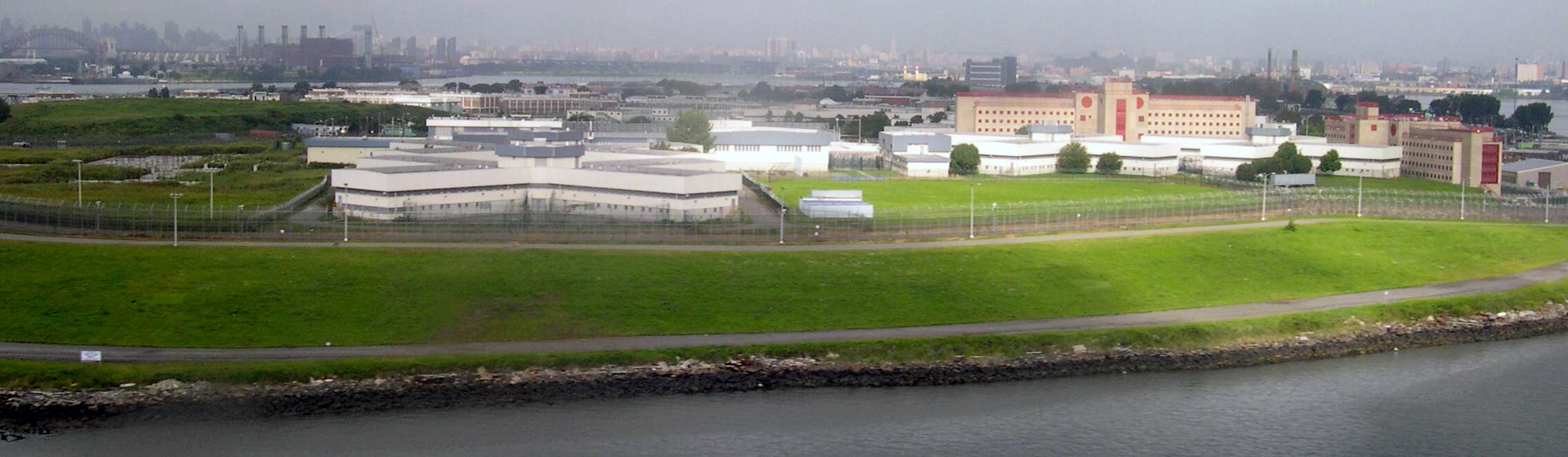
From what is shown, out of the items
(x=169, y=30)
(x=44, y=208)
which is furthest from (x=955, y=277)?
(x=169, y=30)

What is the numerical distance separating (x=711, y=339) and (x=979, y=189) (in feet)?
32.4

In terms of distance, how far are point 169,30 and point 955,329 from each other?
63714 millimetres

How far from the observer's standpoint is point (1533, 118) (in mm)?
36844

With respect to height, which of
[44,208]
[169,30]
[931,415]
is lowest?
[931,415]

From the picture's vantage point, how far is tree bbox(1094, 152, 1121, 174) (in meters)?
23.4

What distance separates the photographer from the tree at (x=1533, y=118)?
36875mm

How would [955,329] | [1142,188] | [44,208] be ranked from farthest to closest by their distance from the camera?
[1142,188]
[44,208]
[955,329]

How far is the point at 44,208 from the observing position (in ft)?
44.2

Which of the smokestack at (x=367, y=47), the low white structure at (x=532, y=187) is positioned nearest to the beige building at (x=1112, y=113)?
the low white structure at (x=532, y=187)

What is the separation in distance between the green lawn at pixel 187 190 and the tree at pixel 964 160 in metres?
8.85

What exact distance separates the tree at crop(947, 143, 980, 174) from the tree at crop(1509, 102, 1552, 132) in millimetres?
20656

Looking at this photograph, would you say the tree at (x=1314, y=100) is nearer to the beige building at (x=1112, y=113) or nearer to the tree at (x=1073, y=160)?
the beige building at (x=1112, y=113)

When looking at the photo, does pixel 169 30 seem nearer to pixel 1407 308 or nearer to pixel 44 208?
pixel 44 208

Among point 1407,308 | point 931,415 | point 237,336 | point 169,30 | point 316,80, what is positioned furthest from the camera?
point 169,30
